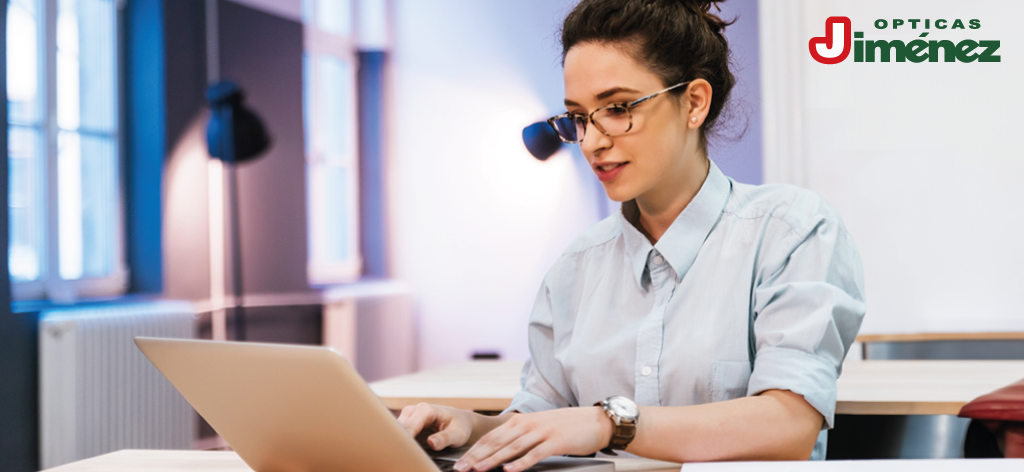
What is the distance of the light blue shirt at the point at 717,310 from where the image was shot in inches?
45.5

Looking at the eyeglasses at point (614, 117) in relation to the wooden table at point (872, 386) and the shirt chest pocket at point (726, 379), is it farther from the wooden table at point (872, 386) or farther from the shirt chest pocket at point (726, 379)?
the wooden table at point (872, 386)

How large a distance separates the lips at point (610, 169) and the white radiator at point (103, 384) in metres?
2.84

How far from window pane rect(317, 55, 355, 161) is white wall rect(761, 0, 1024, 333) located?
2910mm

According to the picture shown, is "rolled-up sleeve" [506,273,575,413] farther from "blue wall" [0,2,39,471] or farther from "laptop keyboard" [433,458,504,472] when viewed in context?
"blue wall" [0,2,39,471]

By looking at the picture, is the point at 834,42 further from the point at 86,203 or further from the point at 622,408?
the point at 622,408

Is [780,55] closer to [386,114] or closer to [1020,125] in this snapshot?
[1020,125]

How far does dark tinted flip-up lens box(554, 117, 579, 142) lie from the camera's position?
1.37m

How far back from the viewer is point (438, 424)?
1.15 m

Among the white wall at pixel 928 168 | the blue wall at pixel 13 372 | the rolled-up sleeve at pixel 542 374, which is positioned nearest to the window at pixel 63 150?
the blue wall at pixel 13 372

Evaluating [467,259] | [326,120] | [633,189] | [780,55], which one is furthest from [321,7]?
[633,189]

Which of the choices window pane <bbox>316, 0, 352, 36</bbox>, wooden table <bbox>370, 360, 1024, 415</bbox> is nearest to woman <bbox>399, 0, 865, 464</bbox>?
wooden table <bbox>370, 360, 1024, 415</bbox>

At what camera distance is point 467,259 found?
566 cm

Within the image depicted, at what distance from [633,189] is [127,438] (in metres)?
3.18

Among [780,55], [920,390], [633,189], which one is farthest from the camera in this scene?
[780,55]
